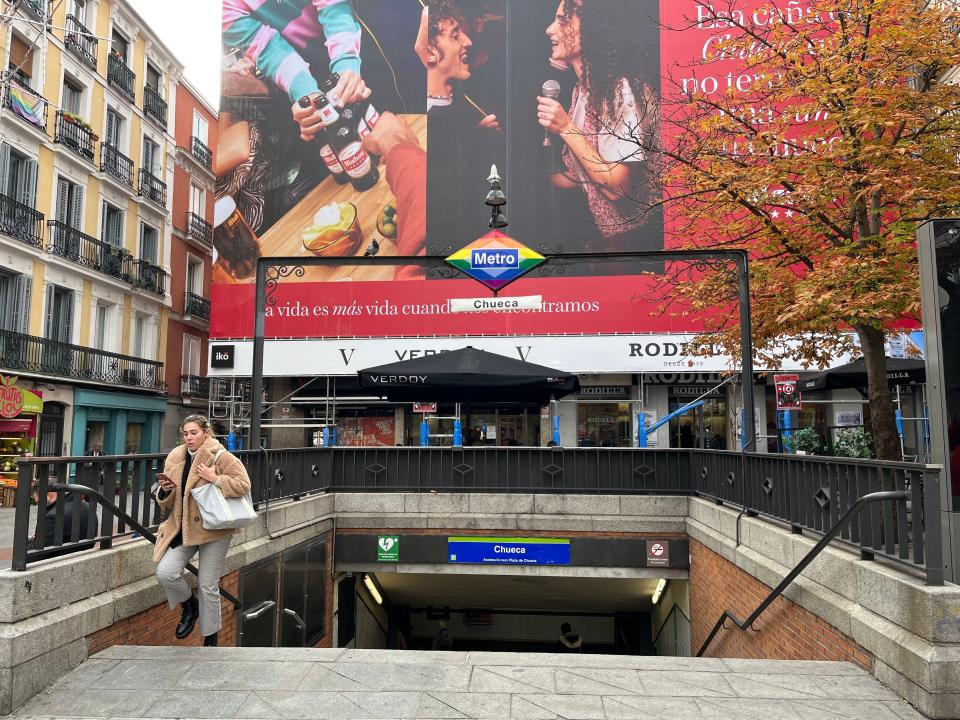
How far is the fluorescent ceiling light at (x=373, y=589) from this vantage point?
14398mm

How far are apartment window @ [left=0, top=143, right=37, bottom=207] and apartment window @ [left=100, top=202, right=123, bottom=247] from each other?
3.71 meters

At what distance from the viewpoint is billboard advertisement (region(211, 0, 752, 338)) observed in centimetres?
2250

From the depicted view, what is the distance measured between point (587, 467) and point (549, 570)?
1749 millimetres

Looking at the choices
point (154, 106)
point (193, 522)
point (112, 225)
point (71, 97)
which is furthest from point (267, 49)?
point (193, 522)

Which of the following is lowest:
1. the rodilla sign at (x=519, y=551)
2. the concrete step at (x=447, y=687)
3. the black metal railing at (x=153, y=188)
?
the rodilla sign at (x=519, y=551)

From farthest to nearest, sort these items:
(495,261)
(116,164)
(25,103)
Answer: (116,164), (25,103), (495,261)

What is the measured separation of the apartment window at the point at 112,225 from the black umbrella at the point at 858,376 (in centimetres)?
2432

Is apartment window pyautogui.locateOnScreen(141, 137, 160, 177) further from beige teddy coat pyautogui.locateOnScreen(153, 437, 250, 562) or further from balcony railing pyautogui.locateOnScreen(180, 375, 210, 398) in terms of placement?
beige teddy coat pyautogui.locateOnScreen(153, 437, 250, 562)

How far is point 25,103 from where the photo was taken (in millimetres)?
21734

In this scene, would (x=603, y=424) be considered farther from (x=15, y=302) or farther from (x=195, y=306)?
(x=195, y=306)

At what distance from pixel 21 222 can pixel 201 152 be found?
1207 centimetres

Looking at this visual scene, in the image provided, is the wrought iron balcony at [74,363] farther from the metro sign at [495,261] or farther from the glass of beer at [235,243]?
the metro sign at [495,261]

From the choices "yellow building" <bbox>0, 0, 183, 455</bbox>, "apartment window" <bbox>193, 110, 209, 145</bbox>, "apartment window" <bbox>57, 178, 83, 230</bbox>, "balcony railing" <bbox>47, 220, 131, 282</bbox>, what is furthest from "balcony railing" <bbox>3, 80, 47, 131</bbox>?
"apartment window" <bbox>193, 110, 209, 145</bbox>

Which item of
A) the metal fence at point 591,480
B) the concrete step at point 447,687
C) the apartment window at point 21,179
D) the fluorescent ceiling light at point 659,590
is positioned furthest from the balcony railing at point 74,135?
the concrete step at point 447,687
